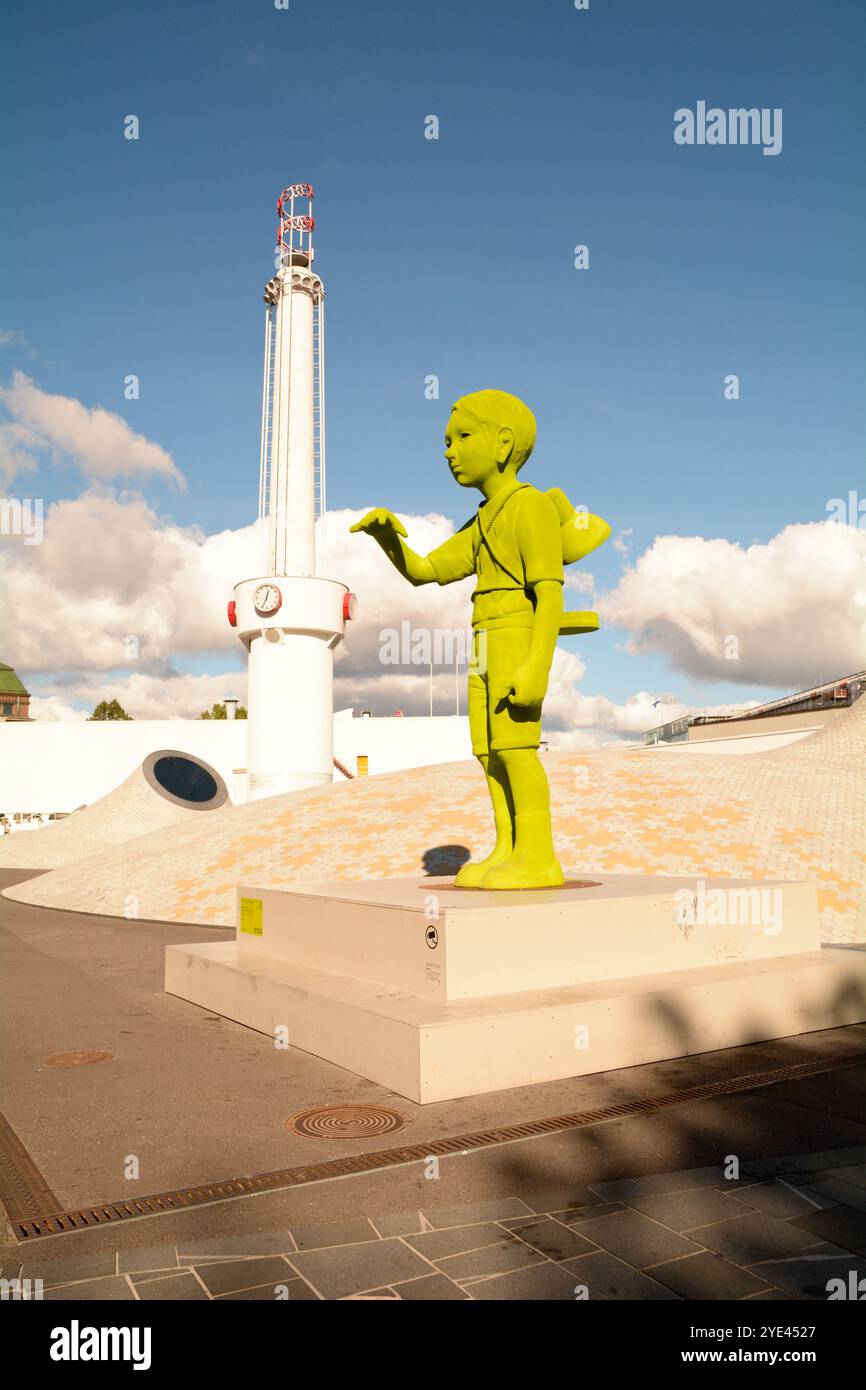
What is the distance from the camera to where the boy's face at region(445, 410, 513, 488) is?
9.00 m

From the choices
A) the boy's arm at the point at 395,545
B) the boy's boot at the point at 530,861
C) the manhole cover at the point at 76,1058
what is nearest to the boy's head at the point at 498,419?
the boy's arm at the point at 395,545

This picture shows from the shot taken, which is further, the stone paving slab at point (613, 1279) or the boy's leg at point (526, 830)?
the boy's leg at point (526, 830)

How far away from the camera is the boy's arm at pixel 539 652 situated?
27.6 ft

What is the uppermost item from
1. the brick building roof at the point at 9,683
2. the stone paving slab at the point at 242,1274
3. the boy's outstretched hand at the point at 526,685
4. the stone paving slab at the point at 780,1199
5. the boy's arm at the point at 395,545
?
the brick building roof at the point at 9,683

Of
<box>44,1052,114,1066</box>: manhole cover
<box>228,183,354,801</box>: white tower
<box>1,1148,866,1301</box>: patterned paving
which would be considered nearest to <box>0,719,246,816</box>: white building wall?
<box>228,183,354,801</box>: white tower

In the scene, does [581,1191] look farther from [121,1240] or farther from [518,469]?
[518,469]

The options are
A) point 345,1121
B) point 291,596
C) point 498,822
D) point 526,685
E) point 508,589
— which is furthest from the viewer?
point 291,596

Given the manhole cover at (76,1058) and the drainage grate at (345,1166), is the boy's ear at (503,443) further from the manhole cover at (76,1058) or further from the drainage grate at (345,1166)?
the manhole cover at (76,1058)

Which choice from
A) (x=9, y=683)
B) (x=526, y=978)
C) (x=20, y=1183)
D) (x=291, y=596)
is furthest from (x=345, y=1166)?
→ (x=9, y=683)

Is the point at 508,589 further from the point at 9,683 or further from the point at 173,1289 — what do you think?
the point at 9,683

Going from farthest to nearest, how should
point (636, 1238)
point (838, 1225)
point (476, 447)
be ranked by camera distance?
point (476, 447) < point (838, 1225) < point (636, 1238)

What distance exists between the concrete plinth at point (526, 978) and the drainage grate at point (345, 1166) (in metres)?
0.73

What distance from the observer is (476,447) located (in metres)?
8.98

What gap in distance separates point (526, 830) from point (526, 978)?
184cm
